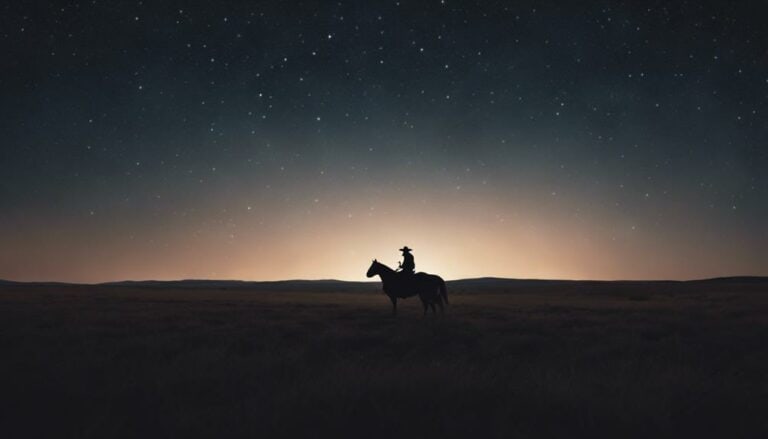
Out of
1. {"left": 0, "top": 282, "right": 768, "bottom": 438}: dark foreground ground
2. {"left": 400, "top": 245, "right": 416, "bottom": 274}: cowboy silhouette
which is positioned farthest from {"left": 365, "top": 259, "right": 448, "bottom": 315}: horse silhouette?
{"left": 0, "top": 282, "right": 768, "bottom": 438}: dark foreground ground

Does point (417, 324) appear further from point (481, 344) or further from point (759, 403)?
point (759, 403)

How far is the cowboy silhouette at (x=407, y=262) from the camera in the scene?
2050cm

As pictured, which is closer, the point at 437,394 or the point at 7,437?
the point at 7,437

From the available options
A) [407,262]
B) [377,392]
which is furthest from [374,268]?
[377,392]

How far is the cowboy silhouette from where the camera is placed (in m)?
20.5

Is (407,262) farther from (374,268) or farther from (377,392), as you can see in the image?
(377,392)

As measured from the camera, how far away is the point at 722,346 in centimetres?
1200

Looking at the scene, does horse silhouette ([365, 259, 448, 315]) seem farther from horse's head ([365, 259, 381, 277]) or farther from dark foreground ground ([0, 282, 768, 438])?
dark foreground ground ([0, 282, 768, 438])

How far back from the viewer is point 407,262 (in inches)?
815

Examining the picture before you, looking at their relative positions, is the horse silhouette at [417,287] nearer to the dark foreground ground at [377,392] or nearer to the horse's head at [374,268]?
the horse's head at [374,268]

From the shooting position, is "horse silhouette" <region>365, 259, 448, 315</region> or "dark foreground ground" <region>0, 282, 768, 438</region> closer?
"dark foreground ground" <region>0, 282, 768, 438</region>

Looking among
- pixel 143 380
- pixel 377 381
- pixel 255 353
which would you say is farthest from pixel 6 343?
pixel 377 381

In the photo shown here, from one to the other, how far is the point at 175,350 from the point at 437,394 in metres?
7.02

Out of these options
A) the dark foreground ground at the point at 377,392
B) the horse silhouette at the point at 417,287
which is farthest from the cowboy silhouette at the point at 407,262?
the dark foreground ground at the point at 377,392
